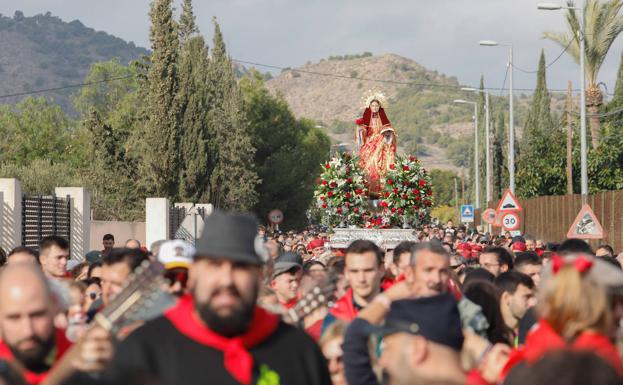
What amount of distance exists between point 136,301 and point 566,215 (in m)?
33.3

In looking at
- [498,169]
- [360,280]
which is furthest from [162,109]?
[498,169]

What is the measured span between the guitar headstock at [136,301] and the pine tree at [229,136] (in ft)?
155

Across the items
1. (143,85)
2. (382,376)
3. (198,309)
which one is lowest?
(382,376)

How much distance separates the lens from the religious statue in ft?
84.9

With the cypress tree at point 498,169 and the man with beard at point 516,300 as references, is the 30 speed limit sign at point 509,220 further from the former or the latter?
the cypress tree at point 498,169

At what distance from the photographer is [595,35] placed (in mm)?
42094

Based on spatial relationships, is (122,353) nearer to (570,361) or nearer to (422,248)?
(570,361)

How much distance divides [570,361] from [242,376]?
1680 mm

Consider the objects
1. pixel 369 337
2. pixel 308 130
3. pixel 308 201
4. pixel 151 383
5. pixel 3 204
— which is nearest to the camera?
pixel 151 383

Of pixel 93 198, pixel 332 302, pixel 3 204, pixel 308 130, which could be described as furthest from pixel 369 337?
pixel 308 130

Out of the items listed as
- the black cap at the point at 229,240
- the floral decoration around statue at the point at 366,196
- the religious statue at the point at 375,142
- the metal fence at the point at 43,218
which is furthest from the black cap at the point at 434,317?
the religious statue at the point at 375,142

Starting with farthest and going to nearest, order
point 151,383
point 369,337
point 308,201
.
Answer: point 308,201 → point 369,337 → point 151,383

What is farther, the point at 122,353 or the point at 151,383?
the point at 122,353

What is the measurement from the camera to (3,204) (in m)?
22.7
